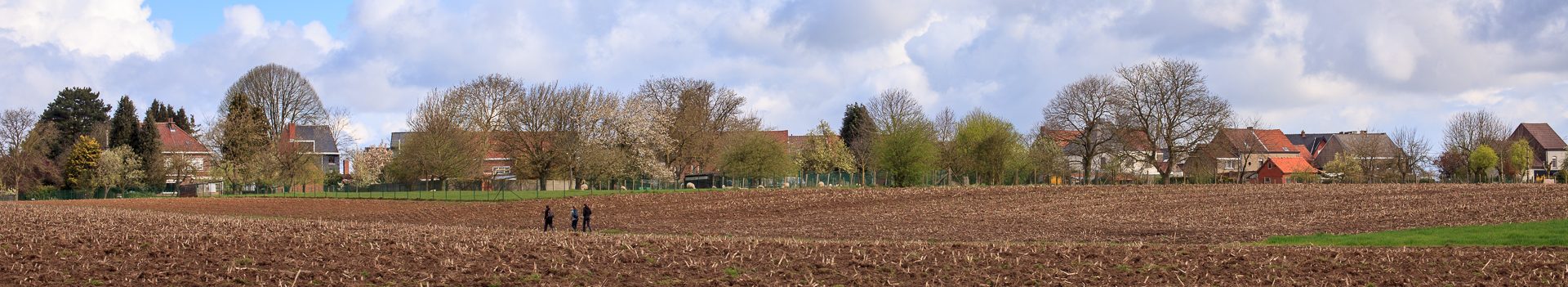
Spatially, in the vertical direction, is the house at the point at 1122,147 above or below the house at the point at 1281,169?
above

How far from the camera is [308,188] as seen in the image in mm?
91875

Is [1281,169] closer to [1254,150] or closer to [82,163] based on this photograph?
[1254,150]

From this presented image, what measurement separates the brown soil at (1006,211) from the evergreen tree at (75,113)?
38.1 metres

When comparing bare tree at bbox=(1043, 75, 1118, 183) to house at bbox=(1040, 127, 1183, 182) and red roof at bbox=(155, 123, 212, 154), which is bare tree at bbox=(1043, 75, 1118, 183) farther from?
red roof at bbox=(155, 123, 212, 154)

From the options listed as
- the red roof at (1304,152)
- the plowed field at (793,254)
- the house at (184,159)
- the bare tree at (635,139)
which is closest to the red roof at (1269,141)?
the red roof at (1304,152)

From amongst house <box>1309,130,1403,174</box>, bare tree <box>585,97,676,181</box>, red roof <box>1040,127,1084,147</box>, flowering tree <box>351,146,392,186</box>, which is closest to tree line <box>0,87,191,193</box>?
flowering tree <box>351,146,392,186</box>

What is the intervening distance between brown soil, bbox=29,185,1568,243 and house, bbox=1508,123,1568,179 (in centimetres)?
6547

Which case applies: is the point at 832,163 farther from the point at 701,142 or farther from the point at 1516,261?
the point at 1516,261

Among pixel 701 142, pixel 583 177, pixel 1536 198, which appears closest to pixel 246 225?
pixel 1536 198

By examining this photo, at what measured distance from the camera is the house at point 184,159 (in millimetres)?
85375

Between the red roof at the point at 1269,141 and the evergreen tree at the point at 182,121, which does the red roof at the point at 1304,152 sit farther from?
the evergreen tree at the point at 182,121

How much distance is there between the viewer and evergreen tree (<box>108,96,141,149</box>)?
283 feet

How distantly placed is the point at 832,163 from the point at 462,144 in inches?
1309

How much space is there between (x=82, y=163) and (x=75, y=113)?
64.7 ft
